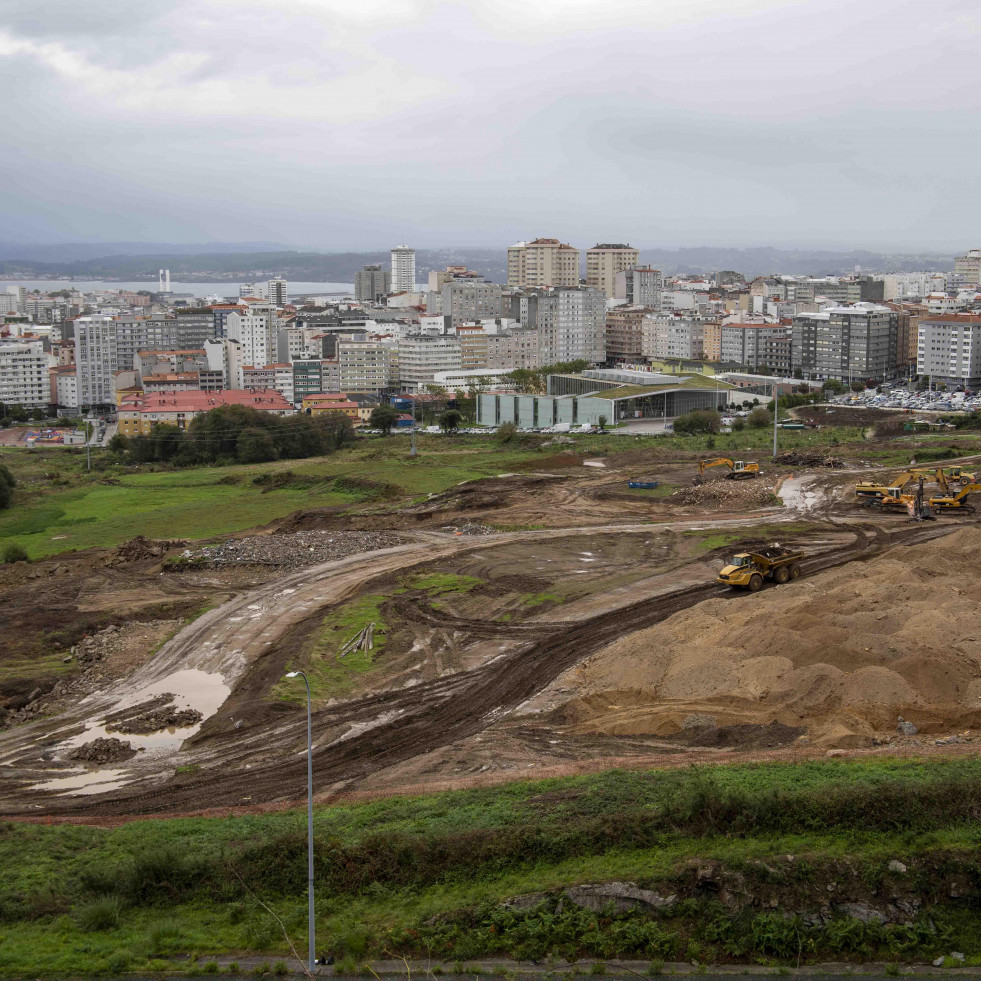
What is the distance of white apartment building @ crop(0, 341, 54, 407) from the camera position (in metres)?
91.7

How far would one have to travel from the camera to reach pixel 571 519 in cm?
3559

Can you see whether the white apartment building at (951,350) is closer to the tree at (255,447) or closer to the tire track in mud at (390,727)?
the tree at (255,447)

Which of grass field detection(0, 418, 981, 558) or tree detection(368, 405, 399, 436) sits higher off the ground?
tree detection(368, 405, 399, 436)

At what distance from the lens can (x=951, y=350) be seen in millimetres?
82062

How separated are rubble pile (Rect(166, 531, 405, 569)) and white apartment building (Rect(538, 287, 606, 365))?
229ft

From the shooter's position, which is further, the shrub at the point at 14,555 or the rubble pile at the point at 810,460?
the rubble pile at the point at 810,460

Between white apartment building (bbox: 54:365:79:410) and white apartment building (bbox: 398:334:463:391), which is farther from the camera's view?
white apartment building (bbox: 54:365:79:410)

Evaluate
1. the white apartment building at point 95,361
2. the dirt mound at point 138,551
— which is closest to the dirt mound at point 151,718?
the dirt mound at point 138,551

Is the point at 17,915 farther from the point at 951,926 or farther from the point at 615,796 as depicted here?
the point at 951,926

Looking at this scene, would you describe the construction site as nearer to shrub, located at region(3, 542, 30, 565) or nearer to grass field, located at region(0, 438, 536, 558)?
shrub, located at region(3, 542, 30, 565)

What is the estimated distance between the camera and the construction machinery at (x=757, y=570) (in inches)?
991

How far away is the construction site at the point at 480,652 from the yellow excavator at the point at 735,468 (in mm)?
5408

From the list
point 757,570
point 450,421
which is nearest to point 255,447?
point 450,421

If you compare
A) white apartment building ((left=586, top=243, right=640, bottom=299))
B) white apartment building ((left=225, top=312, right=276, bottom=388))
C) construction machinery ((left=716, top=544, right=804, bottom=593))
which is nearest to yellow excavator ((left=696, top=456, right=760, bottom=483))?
construction machinery ((left=716, top=544, right=804, bottom=593))
